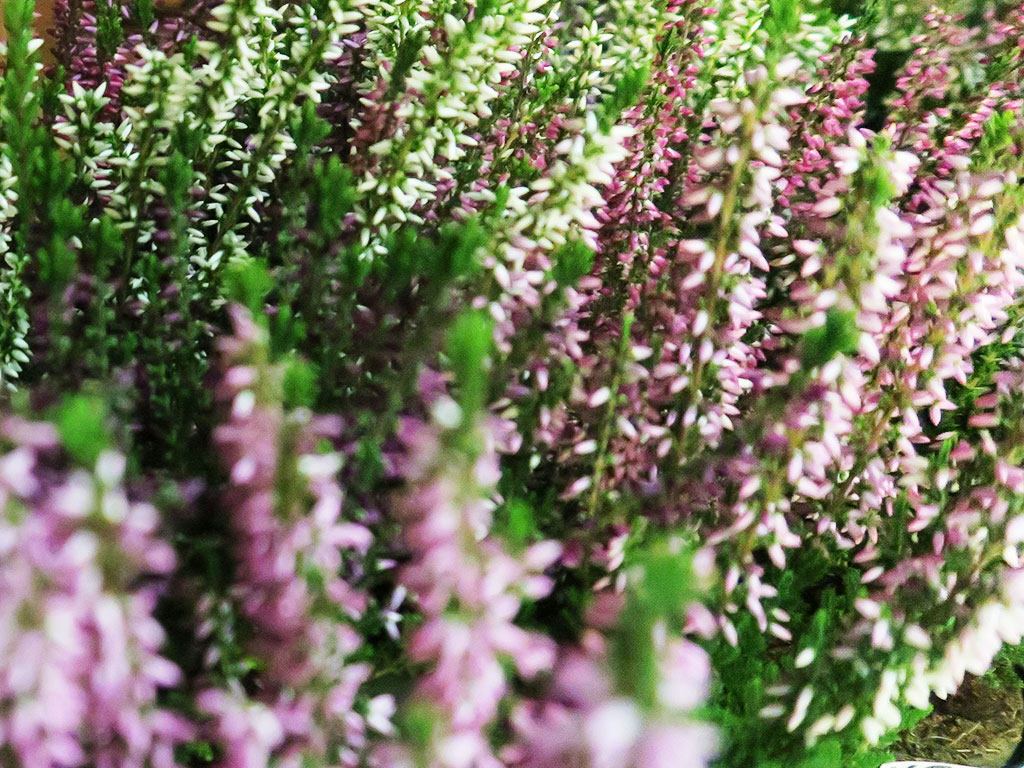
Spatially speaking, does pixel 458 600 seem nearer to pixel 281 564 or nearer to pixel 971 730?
pixel 281 564

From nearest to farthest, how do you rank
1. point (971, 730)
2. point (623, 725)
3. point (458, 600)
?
point (623, 725)
point (458, 600)
point (971, 730)

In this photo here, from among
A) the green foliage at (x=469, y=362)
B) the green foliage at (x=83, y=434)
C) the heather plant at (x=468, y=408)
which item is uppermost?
the green foliage at (x=469, y=362)

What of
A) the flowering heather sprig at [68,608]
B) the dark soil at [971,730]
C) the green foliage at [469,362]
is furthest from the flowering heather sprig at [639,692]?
the dark soil at [971,730]

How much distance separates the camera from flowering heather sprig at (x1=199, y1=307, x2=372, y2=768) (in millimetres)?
699

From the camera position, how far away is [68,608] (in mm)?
590

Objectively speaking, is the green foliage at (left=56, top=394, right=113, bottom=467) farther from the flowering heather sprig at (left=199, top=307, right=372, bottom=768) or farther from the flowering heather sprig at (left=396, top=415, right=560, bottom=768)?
the flowering heather sprig at (left=396, top=415, right=560, bottom=768)

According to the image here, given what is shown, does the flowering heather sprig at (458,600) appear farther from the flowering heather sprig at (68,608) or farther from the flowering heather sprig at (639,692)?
the flowering heather sprig at (68,608)

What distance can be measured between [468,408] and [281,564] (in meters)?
0.21

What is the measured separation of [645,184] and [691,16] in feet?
1.86

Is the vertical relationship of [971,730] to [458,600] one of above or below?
below

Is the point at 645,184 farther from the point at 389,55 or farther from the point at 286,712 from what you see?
the point at 286,712

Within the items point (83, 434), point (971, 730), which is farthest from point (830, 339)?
point (971, 730)

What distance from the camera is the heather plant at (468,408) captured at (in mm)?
656

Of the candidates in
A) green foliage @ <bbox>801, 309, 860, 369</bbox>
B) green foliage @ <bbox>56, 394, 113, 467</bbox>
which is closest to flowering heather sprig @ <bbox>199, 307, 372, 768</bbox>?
green foliage @ <bbox>56, 394, 113, 467</bbox>
